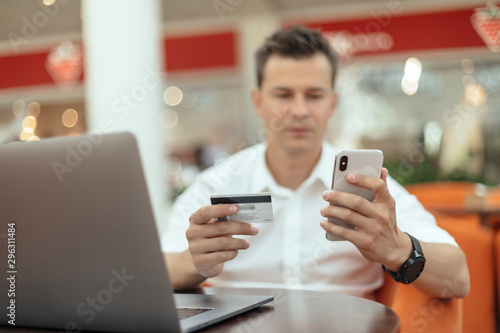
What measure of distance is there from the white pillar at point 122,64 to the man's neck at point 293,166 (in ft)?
6.41

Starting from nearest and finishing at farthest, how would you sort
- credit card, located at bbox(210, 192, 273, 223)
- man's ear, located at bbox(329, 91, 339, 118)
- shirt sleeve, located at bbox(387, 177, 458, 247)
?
credit card, located at bbox(210, 192, 273, 223)
shirt sleeve, located at bbox(387, 177, 458, 247)
man's ear, located at bbox(329, 91, 339, 118)

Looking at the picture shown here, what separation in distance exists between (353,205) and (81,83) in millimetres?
7799

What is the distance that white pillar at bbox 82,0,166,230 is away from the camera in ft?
11.6

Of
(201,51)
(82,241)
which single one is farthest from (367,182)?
(201,51)

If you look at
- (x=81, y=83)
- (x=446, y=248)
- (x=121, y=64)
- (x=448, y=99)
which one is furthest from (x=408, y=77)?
(x=446, y=248)

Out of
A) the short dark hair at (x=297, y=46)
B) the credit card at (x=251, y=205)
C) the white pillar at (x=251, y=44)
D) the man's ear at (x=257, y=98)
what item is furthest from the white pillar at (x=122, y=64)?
the white pillar at (x=251, y=44)

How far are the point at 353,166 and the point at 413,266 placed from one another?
259mm

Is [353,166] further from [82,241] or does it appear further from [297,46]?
[297,46]

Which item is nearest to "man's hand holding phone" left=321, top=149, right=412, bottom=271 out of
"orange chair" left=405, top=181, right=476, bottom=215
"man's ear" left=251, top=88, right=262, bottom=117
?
"man's ear" left=251, top=88, right=262, bottom=117

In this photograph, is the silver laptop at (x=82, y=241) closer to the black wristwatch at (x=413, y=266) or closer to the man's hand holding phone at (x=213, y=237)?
the man's hand holding phone at (x=213, y=237)

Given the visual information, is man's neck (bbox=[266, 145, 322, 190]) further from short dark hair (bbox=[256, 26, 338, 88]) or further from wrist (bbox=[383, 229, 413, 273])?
wrist (bbox=[383, 229, 413, 273])

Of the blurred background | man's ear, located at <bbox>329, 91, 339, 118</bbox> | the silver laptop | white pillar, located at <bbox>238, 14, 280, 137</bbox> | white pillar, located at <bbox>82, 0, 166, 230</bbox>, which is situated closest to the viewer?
the silver laptop

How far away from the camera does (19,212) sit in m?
0.87

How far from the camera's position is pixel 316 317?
3.10ft
